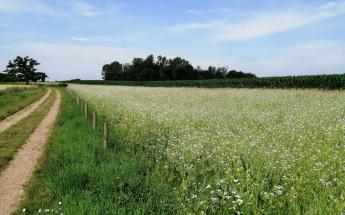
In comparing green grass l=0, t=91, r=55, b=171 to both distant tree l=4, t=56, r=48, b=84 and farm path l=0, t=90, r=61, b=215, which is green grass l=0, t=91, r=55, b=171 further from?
distant tree l=4, t=56, r=48, b=84

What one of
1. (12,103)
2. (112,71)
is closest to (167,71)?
(112,71)

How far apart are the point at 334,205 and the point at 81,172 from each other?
17.5 ft

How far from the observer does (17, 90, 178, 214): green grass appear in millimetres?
6637

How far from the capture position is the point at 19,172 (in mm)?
9883

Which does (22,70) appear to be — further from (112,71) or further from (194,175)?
(194,175)

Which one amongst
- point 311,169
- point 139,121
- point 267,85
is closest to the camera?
point 311,169

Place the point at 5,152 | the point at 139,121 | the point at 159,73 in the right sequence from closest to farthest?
the point at 5,152 < the point at 139,121 < the point at 159,73

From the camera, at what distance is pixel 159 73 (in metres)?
146

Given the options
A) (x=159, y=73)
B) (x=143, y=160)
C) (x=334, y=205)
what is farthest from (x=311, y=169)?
(x=159, y=73)

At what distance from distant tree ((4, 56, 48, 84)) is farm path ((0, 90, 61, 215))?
473 ft

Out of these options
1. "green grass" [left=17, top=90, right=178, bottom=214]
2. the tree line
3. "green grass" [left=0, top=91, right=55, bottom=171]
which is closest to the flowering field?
"green grass" [left=17, top=90, right=178, bottom=214]

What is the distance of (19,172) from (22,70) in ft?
496

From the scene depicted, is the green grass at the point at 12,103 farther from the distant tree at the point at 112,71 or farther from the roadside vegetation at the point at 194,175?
the distant tree at the point at 112,71

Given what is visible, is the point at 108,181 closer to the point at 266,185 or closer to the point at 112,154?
the point at 112,154
